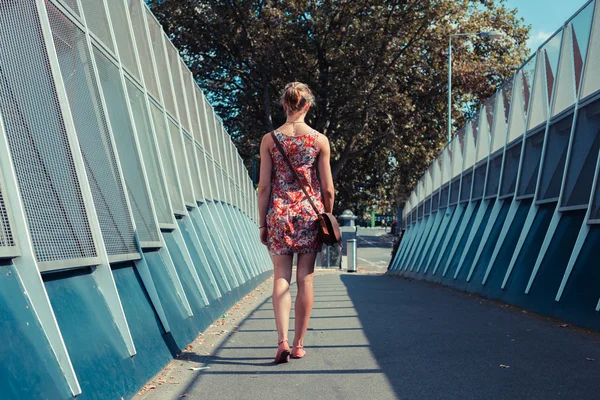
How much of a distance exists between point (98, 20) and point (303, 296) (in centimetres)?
252

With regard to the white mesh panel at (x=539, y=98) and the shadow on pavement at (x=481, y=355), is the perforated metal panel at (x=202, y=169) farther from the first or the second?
the white mesh panel at (x=539, y=98)

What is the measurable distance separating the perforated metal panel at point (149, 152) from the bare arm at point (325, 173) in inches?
71.7

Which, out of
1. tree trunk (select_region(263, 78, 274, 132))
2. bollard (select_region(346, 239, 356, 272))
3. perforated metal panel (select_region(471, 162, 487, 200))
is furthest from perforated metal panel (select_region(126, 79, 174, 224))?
bollard (select_region(346, 239, 356, 272))

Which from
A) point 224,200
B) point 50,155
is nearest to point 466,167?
point 224,200

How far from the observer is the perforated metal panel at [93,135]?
16.4ft

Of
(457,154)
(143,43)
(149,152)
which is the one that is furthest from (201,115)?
(457,154)

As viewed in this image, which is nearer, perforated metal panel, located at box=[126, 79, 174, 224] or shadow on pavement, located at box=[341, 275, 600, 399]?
shadow on pavement, located at box=[341, 275, 600, 399]

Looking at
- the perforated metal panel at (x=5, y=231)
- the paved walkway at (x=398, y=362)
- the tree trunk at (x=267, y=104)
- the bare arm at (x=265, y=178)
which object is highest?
the tree trunk at (x=267, y=104)

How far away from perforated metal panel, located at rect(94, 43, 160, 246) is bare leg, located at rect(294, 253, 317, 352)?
1.17 meters

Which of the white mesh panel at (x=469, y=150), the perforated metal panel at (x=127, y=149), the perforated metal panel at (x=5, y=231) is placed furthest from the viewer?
the white mesh panel at (x=469, y=150)

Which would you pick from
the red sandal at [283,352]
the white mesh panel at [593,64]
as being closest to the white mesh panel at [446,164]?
the white mesh panel at [593,64]

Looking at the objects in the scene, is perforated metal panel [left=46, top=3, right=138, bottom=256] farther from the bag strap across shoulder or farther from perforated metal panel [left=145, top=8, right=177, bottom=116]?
perforated metal panel [left=145, top=8, right=177, bottom=116]

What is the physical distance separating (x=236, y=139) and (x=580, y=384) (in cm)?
2718

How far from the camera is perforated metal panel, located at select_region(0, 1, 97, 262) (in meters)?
3.81
